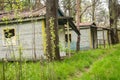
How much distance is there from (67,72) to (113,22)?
2478cm

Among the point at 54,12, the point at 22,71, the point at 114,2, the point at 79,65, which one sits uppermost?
the point at 114,2

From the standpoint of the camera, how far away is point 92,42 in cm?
2664

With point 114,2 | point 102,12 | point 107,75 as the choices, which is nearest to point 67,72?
point 107,75

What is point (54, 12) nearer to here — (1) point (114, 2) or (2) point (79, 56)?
(2) point (79, 56)

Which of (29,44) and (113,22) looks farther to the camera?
(113,22)

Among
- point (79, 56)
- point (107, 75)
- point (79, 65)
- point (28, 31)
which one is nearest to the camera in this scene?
point (107, 75)

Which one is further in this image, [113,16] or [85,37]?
[113,16]

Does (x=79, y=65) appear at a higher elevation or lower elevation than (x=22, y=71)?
lower

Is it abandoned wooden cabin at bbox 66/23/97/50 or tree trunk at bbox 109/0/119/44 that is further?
tree trunk at bbox 109/0/119/44

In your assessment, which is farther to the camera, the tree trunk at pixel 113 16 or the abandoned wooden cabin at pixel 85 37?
the tree trunk at pixel 113 16

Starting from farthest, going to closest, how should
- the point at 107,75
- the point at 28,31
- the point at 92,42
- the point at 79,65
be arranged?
1. the point at 92,42
2. the point at 28,31
3. the point at 79,65
4. the point at 107,75

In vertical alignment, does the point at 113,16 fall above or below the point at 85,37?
above

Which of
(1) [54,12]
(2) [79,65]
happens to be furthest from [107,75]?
(1) [54,12]

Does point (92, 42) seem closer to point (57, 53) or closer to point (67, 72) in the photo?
point (57, 53)
